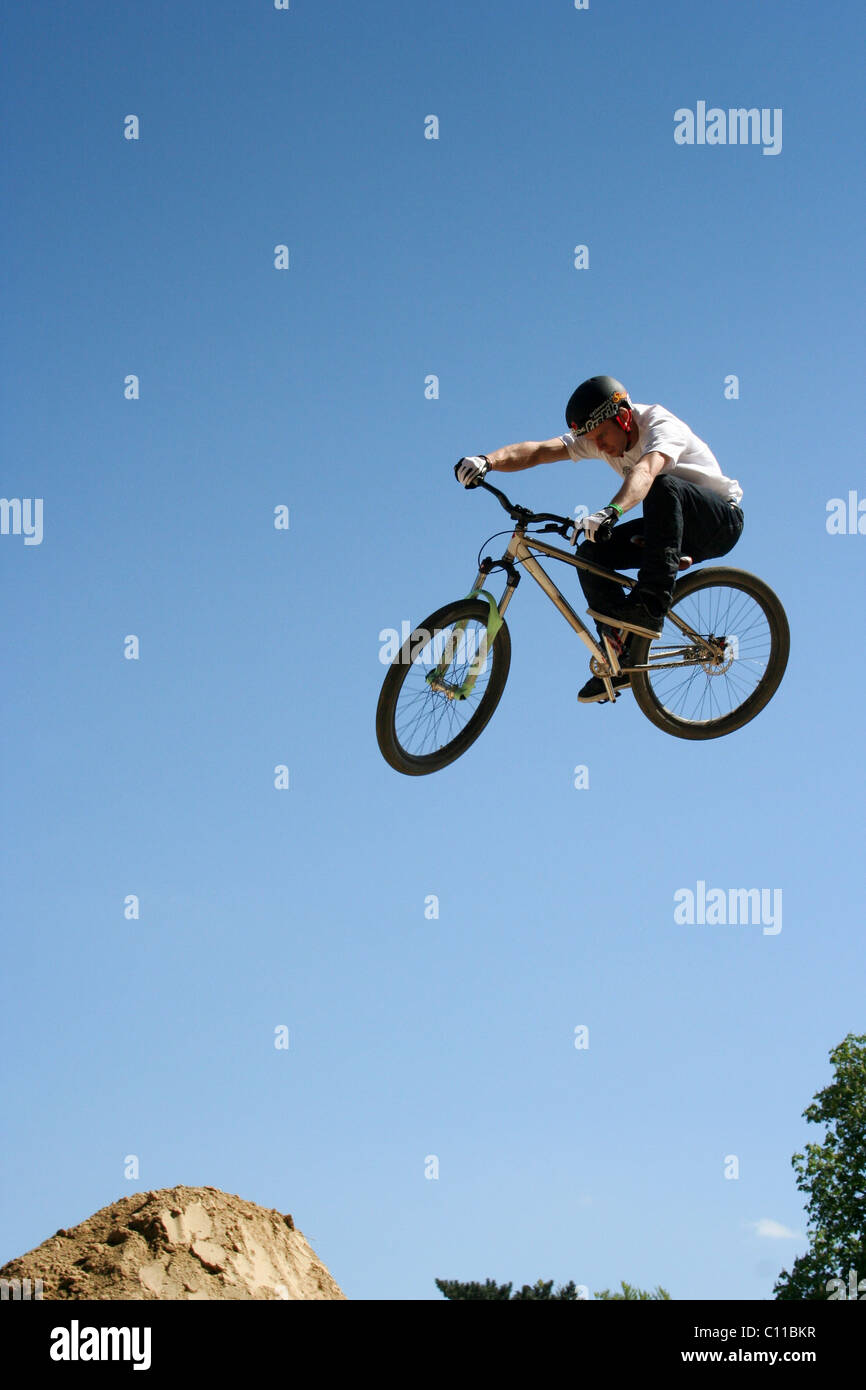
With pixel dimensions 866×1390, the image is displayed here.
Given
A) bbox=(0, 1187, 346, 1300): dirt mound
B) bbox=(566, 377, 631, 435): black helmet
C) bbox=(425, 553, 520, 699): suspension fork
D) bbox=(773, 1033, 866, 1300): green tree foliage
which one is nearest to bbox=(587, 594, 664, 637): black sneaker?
bbox=(425, 553, 520, 699): suspension fork

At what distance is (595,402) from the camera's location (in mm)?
8789

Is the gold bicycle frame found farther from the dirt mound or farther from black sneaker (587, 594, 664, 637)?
the dirt mound

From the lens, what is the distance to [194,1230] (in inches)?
343

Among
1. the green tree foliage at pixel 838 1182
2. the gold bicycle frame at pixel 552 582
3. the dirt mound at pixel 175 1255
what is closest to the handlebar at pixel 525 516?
the gold bicycle frame at pixel 552 582

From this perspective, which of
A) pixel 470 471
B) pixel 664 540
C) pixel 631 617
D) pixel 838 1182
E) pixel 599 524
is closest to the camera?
pixel 599 524

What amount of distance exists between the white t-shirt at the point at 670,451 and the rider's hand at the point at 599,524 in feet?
2.31

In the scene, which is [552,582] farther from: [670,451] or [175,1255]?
[175,1255]

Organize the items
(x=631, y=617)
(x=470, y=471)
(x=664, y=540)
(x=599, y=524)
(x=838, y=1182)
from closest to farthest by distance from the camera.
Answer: (x=599, y=524)
(x=470, y=471)
(x=664, y=540)
(x=631, y=617)
(x=838, y=1182)

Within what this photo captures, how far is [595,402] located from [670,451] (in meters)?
0.64

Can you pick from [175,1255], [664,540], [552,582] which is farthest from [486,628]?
[175,1255]

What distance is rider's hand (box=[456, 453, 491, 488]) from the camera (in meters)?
8.44
